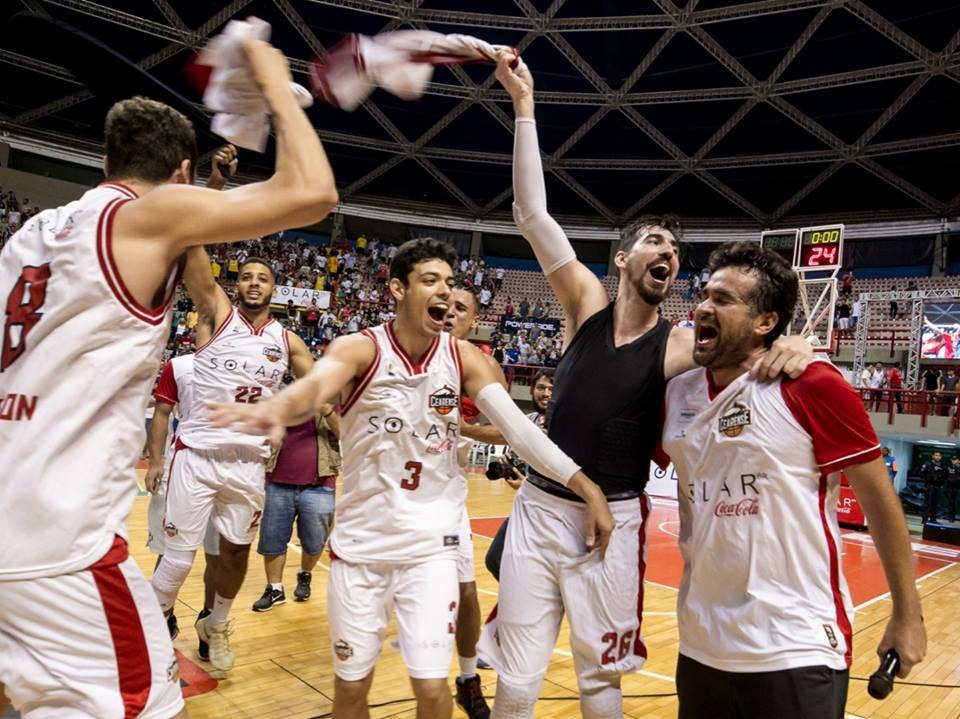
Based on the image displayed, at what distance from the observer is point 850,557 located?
1073 cm

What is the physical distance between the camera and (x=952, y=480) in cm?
1664

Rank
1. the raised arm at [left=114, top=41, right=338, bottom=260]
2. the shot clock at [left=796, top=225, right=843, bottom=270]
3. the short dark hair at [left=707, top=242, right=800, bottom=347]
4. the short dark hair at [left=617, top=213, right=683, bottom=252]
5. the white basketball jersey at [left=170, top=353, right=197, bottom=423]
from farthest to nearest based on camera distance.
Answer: the shot clock at [left=796, top=225, right=843, bottom=270] < the white basketball jersey at [left=170, top=353, right=197, bottom=423] < the short dark hair at [left=617, top=213, right=683, bottom=252] < the short dark hair at [left=707, top=242, right=800, bottom=347] < the raised arm at [left=114, top=41, right=338, bottom=260]

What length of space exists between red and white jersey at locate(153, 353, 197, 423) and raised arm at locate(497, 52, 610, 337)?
3.12m

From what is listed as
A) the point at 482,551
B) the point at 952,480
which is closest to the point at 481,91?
the point at 952,480

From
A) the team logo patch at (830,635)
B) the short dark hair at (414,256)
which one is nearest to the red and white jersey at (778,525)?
the team logo patch at (830,635)

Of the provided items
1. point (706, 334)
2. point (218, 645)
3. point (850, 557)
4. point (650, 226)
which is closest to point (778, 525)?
point (706, 334)

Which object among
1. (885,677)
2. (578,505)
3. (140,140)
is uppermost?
(140,140)

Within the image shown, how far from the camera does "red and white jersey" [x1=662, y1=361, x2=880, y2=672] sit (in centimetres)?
208

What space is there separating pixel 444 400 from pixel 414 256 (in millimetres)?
716

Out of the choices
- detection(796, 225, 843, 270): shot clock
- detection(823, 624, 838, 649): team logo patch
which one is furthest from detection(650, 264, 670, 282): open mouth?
detection(796, 225, 843, 270): shot clock

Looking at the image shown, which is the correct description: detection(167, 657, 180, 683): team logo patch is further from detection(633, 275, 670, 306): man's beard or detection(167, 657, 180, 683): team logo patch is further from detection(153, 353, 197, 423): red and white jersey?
detection(153, 353, 197, 423): red and white jersey

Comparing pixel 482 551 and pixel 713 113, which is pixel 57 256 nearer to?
pixel 482 551

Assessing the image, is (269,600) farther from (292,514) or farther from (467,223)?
(467,223)

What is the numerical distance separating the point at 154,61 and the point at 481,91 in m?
11.9
